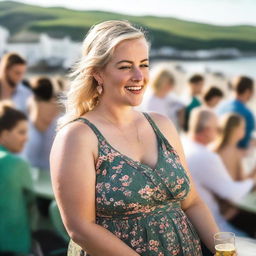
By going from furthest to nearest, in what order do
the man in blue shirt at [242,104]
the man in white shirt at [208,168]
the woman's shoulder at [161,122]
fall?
the man in blue shirt at [242,104] < the man in white shirt at [208,168] < the woman's shoulder at [161,122]

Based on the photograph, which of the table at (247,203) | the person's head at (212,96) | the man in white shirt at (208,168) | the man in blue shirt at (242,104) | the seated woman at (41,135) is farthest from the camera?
the person's head at (212,96)

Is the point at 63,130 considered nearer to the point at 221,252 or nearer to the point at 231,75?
the point at 221,252

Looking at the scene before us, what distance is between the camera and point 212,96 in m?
5.66

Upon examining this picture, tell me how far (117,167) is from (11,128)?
174 centimetres

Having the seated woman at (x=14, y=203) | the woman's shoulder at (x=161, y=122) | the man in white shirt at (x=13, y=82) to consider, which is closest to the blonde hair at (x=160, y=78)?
the man in white shirt at (x=13, y=82)

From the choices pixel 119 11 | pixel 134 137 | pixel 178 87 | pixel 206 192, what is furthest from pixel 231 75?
pixel 134 137

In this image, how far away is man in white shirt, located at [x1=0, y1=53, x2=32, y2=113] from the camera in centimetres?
530

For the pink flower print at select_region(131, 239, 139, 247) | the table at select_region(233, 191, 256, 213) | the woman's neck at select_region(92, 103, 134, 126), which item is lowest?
the table at select_region(233, 191, 256, 213)

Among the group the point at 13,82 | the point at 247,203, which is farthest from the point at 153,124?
the point at 13,82

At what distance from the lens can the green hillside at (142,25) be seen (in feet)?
A: 22.9

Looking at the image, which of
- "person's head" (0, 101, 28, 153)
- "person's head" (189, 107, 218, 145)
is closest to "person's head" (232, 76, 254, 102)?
"person's head" (189, 107, 218, 145)

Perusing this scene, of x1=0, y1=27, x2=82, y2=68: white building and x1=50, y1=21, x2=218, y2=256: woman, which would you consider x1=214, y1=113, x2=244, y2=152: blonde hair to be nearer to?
x1=50, y1=21, x2=218, y2=256: woman

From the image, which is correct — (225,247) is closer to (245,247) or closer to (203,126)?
(245,247)

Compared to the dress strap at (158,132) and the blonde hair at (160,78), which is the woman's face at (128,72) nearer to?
the dress strap at (158,132)
